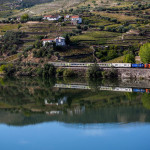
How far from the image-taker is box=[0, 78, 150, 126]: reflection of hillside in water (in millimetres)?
39062

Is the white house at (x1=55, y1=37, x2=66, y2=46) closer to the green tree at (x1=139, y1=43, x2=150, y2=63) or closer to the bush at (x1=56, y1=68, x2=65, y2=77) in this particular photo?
the bush at (x1=56, y1=68, x2=65, y2=77)

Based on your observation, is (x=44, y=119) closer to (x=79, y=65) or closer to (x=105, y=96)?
(x=105, y=96)

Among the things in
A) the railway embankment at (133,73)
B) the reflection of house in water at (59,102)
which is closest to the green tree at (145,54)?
the railway embankment at (133,73)

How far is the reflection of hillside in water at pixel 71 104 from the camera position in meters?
39.1

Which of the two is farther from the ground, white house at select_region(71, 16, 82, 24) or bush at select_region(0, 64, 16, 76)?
white house at select_region(71, 16, 82, 24)

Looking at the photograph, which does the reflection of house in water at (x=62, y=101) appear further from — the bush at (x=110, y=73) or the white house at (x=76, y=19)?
the white house at (x=76, y=19)

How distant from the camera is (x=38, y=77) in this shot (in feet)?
248

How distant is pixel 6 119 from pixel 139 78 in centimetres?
3489

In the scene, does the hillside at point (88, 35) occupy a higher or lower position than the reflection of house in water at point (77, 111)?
higher

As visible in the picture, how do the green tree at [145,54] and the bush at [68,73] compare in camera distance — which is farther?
the bush at [68,73]

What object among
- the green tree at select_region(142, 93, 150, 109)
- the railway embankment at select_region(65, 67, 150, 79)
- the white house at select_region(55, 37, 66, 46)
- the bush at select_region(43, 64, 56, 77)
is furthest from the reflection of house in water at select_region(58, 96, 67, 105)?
the white house at select_region(55, 37, 66, 46)

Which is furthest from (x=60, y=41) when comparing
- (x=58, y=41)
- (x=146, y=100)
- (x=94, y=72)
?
(x=146, y=100)

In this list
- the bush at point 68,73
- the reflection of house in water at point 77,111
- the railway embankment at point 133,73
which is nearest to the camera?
the reflection of house in water at point 77,111

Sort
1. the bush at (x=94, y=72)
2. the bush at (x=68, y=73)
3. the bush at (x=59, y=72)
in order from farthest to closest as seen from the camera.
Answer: the bush at (x=59, y=72), the bush at (x=68, y=73), the bush at (x=94, y=72)
